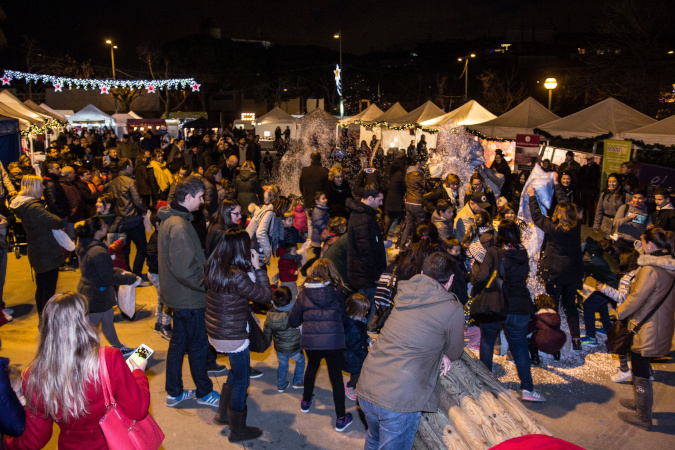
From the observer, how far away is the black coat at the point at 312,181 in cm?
888

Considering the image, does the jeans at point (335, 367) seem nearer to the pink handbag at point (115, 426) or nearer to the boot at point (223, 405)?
the boot at point (223, 405)

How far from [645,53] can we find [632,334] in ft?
79.4

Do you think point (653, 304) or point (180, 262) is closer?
point (180, 262)

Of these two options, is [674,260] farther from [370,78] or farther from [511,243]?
[370,78]

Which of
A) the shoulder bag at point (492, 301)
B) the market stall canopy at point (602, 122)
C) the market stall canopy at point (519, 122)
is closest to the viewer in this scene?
the shoulder bag at point (492, 301)

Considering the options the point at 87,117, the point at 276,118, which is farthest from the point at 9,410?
the point at 276,118

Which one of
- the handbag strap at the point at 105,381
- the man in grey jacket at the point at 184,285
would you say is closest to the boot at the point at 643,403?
the man in grey jacket at the point at 184,285

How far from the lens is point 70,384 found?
7.23 feet

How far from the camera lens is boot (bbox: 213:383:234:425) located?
3.92 m

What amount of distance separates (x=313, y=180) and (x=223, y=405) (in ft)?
17.8

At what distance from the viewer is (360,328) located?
168 inches

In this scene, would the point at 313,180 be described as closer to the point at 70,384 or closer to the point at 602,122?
the point at 70,384

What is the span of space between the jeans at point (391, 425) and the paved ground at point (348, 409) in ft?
3.33

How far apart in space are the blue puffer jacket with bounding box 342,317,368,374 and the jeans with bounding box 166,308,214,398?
1.20m
